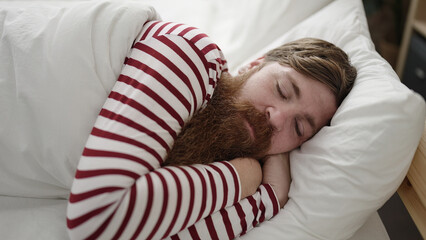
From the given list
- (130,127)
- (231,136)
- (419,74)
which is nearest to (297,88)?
(231,136)

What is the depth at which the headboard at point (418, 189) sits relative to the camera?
0.75 meters

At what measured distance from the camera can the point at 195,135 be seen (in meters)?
0.81

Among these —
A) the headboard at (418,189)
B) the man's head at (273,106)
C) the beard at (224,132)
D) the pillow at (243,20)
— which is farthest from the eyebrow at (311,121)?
the pillow at (243,20)

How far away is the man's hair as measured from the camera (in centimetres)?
90

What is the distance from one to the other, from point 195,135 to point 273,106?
22cm

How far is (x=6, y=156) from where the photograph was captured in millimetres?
793

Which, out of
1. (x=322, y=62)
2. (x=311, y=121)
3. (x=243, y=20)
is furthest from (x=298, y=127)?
(x=243, y=20)

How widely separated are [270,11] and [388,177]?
2.67 ft

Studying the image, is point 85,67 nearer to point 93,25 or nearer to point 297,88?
point 93,25

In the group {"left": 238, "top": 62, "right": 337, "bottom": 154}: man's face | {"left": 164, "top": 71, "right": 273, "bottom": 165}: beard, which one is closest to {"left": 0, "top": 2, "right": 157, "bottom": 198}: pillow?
{"left": 164, "top": 71, "right": 273, "bottom": 165}: beard

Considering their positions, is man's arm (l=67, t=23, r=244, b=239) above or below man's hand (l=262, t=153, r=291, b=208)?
above

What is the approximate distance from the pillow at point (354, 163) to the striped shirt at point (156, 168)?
0.26 ft

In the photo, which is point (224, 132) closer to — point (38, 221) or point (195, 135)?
point (195, 135)

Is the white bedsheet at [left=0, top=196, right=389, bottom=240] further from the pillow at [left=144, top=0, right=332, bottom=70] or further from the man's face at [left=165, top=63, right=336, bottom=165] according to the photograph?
the pillow at [left=144, top=0, right=332, bottom=70]
